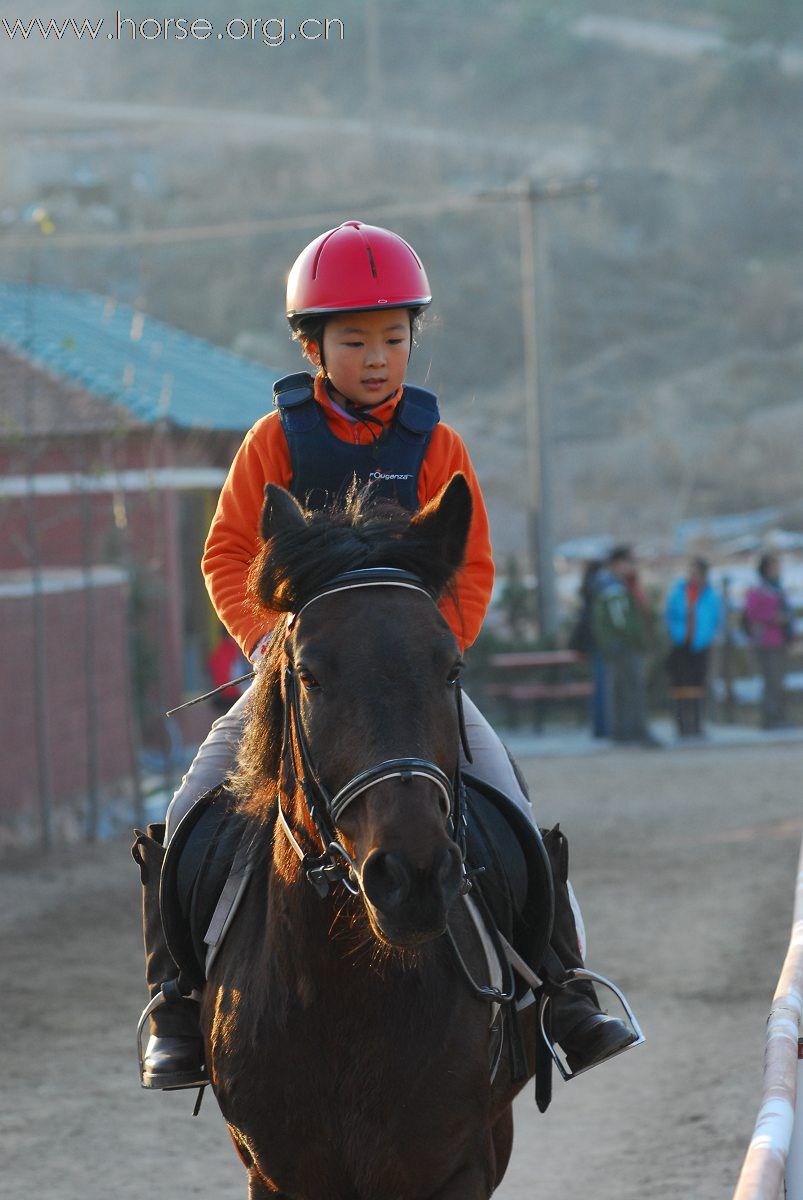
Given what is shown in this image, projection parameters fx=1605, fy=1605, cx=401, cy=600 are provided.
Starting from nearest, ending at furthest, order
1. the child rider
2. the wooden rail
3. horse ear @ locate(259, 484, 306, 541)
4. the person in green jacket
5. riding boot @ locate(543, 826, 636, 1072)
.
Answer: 1. the wooden rail
2. horse ear @ locate(259, 484, 306, 541)
3. the child rider
4. riding boot @ locate(543, 826, 636, 1072)
5. the person in green jacket

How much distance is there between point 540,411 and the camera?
80.7 feet

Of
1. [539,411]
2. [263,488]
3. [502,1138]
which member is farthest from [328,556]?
[539,411]

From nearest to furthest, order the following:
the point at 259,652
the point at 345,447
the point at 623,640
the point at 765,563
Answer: the point at 259,652, the point at 345,447, the point at 623,640, the point at 765,563

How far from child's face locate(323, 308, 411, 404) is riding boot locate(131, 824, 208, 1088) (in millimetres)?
1404

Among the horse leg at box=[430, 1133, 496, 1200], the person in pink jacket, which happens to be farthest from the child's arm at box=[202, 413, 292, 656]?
the person in pink jacket

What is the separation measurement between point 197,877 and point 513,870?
31.0 inches

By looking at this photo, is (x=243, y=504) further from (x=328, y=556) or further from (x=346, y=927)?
(x=346, y=927)

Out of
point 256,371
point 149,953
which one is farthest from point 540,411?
point 149,953

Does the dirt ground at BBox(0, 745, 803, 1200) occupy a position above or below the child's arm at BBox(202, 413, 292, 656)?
below

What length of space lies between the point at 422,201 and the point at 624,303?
9166 mm

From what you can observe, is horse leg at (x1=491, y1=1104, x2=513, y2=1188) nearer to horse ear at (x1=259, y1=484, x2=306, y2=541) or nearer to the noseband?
the noseband

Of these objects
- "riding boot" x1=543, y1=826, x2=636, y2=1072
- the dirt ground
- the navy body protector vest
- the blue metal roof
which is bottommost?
the dirt ground

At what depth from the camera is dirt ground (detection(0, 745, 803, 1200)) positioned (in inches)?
249

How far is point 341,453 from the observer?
409 cm
